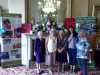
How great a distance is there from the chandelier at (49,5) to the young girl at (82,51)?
5.06 feet

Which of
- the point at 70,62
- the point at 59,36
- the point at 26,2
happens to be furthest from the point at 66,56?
the point at 26,2

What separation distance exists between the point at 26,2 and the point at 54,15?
763 mm

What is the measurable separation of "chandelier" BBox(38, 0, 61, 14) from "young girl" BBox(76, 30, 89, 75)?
1543 mm

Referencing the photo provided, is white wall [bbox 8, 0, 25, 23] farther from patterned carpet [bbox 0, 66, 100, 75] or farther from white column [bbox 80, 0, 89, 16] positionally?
patterned carpet [bbox 0, 66, 100, 75]

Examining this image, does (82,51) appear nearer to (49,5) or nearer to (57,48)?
(57,48)

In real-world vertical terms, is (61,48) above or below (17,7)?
below

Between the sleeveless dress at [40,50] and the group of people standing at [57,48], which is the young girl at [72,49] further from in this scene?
the sleeveless dress at [40,50]

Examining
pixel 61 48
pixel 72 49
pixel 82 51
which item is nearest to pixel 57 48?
pixel 61 48

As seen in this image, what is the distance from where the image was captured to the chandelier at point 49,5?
196 inches

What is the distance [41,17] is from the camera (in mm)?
5020

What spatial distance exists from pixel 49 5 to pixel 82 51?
185 cm

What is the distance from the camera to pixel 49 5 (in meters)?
5.00

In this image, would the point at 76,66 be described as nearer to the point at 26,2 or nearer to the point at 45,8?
the point at 45,8

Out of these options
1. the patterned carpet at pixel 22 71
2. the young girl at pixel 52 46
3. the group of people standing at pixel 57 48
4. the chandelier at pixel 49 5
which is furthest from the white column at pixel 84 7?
the patterned carpet at pixel 22 71
